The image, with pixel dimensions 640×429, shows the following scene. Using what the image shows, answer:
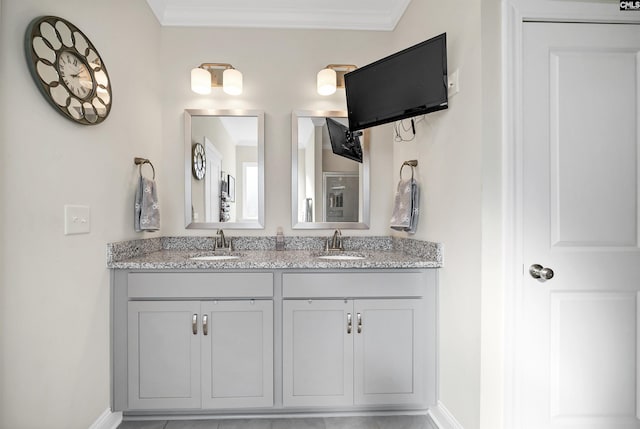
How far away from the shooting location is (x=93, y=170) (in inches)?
67.1

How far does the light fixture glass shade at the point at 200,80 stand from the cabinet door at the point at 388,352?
1.74 m

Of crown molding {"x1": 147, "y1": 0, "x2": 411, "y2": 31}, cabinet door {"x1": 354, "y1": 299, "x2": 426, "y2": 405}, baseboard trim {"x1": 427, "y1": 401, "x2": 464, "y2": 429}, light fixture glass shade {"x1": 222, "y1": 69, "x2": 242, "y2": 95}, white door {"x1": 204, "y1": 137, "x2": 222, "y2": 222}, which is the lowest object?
baseboard trim {"x1": 427, "y1": 401, "x2": 464, "y2": 429}

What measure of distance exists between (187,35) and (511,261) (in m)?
2.50

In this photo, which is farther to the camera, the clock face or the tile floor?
the tile floor

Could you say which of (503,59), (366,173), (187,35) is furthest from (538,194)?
(187,35)

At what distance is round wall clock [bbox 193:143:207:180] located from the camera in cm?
251

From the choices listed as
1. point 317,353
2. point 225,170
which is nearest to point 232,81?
point 225,170

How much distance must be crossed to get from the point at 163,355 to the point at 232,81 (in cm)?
175

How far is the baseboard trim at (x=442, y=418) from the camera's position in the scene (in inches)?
68.7

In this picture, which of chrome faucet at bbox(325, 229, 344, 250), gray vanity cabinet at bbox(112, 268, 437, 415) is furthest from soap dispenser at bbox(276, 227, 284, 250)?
gray vanity cabinet at bbox(112, 268, 437, 415)

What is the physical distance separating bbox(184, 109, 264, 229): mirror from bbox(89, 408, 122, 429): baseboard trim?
1180 mm

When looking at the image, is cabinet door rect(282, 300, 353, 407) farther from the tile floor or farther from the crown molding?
the crown molding

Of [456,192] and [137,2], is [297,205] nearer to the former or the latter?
[456,192]

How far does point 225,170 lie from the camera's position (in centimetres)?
252
